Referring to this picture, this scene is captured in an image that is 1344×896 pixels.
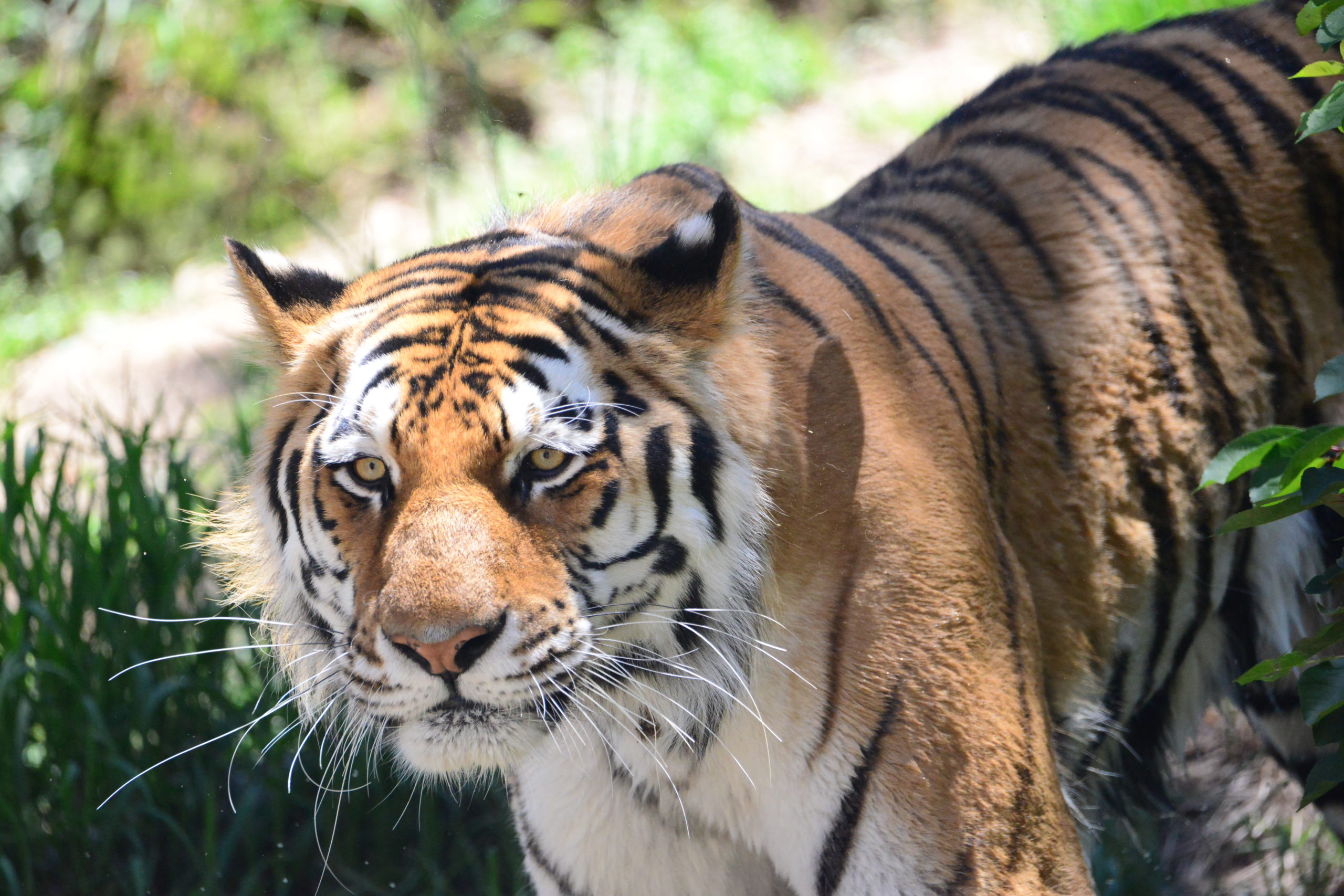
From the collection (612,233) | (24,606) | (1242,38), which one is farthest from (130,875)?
(1242,38)

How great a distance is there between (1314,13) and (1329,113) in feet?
0.48

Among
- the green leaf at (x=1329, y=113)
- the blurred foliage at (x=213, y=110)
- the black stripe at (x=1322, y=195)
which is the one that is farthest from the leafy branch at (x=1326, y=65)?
the blurred foliage at (x=213, y=110)

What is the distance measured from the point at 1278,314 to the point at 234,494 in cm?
179

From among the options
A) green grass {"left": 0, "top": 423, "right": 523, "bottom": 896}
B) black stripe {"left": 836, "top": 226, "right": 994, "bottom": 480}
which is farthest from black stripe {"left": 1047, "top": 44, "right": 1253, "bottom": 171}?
green grass {"left": 0, "top": 423, "right": 523, "bottom": 896}

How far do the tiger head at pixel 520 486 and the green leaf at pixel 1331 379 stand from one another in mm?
705

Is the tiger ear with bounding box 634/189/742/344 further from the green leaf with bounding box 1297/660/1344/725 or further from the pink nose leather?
the green leaf with bounding box 1297/660/1344/725

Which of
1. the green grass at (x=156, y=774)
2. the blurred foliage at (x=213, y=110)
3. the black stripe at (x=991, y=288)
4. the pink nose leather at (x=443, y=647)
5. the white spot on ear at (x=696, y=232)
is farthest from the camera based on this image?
the blurred foliage at (x=213, y=110)

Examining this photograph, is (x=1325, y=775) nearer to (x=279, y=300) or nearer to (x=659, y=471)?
(x=659, y=471)

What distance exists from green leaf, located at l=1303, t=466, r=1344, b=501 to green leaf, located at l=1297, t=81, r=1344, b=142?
0.44m

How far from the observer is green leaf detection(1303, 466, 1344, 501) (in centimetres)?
164

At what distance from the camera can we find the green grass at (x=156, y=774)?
2.88 meters

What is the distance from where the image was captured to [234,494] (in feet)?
6.79

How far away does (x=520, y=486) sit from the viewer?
1.61m

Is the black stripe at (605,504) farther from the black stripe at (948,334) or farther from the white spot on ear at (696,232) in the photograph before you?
the black stripe at (948,334)
